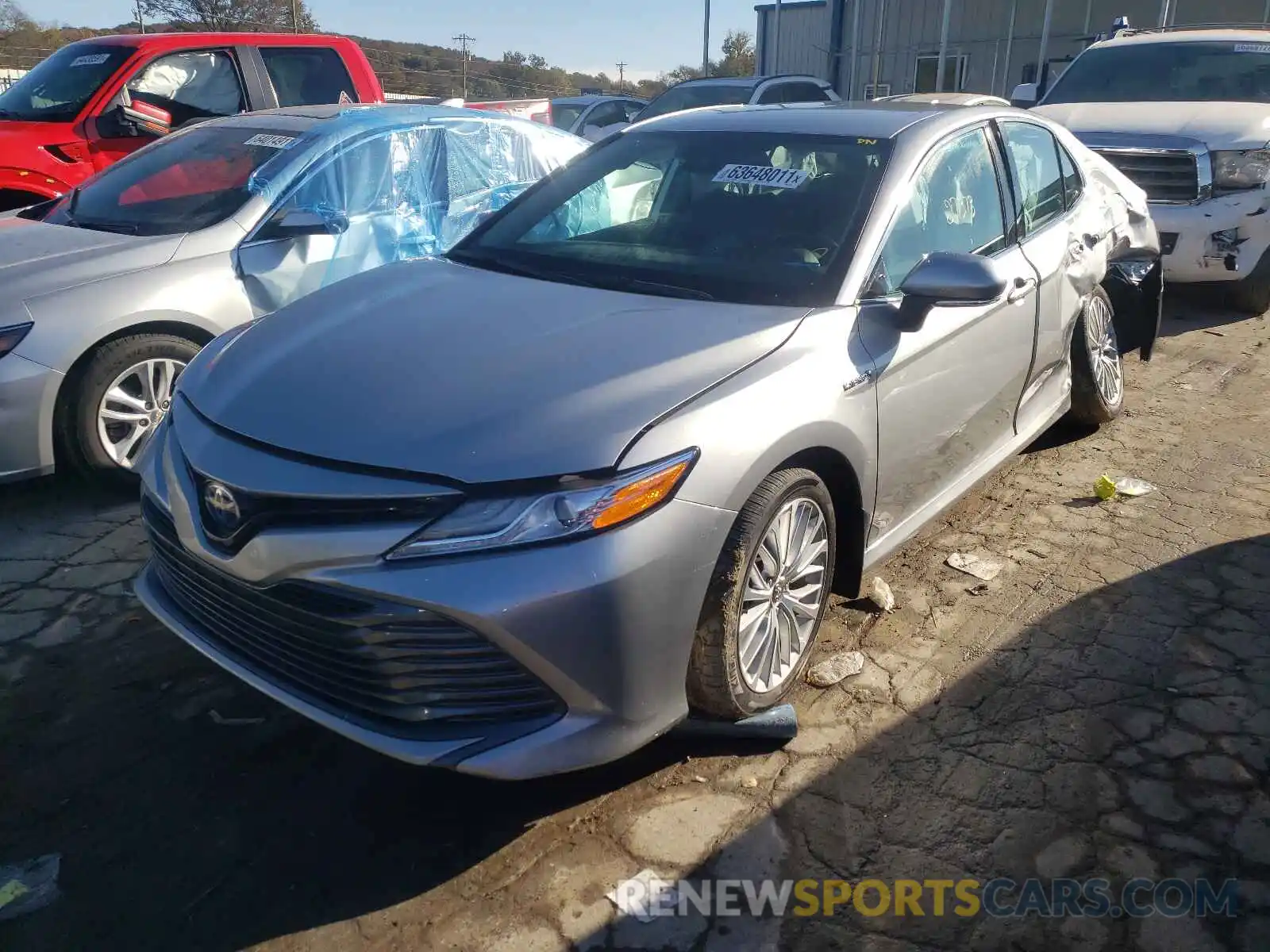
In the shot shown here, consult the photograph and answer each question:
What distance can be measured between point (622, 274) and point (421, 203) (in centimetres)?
259

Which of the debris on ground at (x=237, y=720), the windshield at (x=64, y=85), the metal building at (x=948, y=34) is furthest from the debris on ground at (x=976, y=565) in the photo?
the metal building at (x=948, y=34)

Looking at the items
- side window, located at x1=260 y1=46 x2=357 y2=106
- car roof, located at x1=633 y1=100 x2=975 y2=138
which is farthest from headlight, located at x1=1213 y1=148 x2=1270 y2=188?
side window, located at x1=260 y1=46 x2=357 y2=106

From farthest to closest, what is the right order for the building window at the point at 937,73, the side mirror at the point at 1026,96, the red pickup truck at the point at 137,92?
the building window at the point at 937,73
the side mirror at the point at 1026,96
the red pickup truck at the point at 137,92

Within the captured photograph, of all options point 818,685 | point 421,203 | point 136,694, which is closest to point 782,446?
point 818,685

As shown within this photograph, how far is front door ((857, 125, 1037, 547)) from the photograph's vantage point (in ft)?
10.2

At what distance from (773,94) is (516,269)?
10.7 meters

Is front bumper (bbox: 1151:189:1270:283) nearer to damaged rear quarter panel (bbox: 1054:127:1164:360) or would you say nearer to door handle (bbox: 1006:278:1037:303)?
damaged rear quarter panel (bbox: 1054:127:1164:360)

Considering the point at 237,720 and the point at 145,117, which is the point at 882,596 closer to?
the point at 237,720

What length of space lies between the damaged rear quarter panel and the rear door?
7 centimetres

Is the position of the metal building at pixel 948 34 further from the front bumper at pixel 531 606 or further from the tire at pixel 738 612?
the front bumper at pixel 531 606

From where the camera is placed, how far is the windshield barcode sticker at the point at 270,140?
16.9 feet

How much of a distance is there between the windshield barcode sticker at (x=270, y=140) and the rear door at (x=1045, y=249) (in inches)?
133

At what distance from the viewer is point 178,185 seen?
17.0 feet

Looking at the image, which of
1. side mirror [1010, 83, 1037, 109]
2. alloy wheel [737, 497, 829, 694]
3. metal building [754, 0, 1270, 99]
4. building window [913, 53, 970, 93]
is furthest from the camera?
building window [913, 53, 970, 93]
